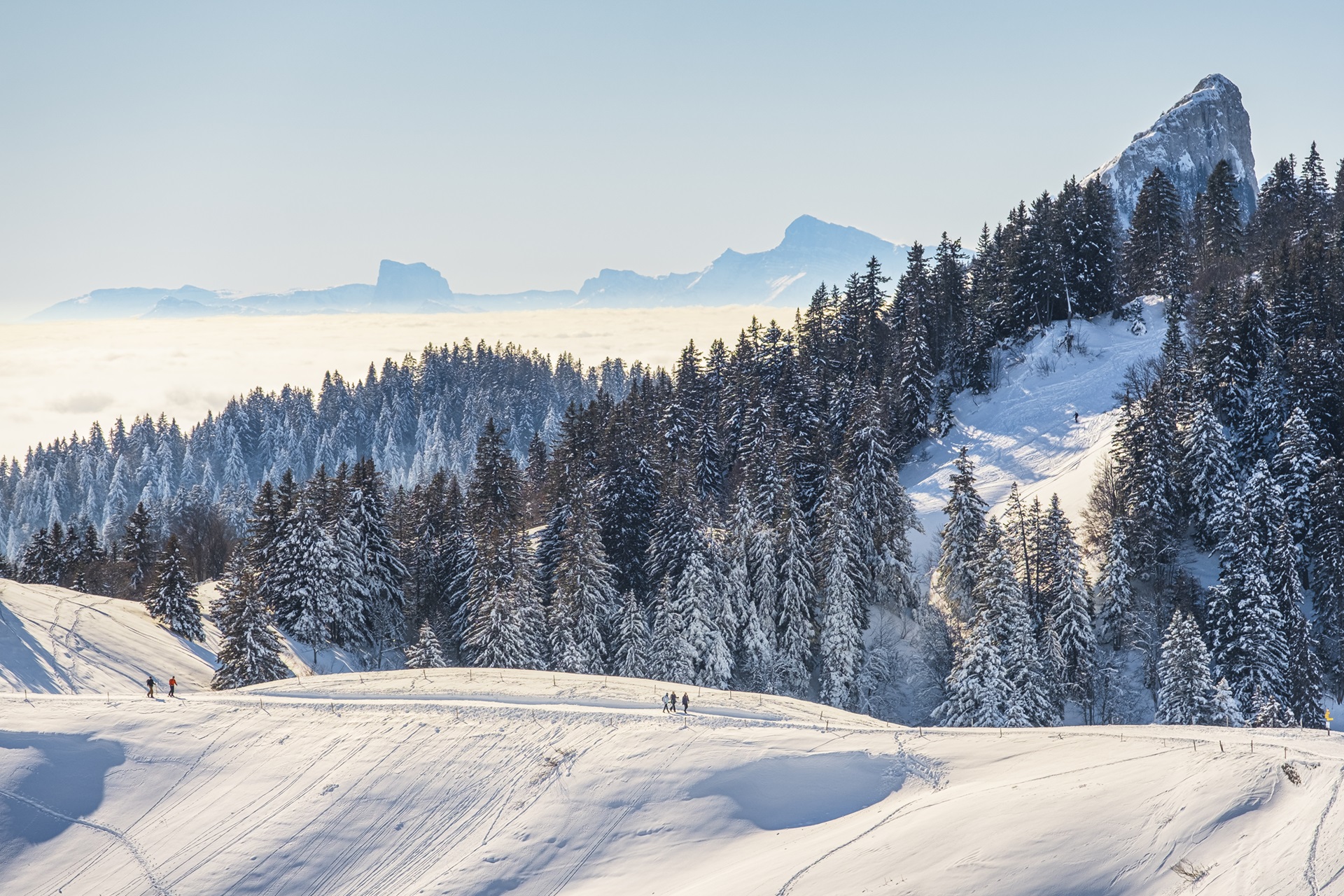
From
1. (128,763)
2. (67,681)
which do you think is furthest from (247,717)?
(67,681)

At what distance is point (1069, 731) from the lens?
1368 inches

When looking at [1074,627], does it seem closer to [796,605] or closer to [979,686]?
[979,686]

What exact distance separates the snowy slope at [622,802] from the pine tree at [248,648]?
8.24 meters

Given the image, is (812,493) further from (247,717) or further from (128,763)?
(128,763)

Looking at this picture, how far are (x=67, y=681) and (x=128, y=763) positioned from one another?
14.3m

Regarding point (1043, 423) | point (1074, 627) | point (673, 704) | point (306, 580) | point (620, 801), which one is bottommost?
point (620, 801)

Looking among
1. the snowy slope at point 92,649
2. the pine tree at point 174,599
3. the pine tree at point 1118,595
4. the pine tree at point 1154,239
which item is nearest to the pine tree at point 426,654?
the snowy slope at point 92,649

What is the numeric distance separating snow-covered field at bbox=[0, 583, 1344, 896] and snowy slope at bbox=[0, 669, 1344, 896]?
0.27ft

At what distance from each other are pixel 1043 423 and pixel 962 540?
27.6m

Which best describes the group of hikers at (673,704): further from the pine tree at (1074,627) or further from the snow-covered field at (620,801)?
the pine tree at (1074,627)

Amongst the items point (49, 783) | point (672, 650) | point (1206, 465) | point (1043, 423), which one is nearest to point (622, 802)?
point (49, 783)

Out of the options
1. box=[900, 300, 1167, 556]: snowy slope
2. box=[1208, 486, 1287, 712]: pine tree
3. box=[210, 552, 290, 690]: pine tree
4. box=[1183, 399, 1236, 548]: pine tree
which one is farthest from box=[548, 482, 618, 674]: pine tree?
box=[1183, 399, 1236, 548]: pine tree

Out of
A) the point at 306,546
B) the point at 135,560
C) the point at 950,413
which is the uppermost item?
the point at 950,413

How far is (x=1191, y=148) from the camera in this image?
178625 mm
